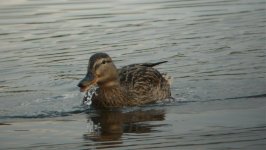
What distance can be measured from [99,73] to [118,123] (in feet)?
4.75

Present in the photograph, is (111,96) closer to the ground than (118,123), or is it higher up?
higher up

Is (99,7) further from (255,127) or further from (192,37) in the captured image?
(255,127)

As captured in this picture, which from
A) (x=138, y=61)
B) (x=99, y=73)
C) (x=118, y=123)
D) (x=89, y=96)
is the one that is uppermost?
(x=99, y=73)

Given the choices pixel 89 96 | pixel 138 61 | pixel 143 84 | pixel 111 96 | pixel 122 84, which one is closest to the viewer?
pixel 111 96

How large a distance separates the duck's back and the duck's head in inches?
14.4

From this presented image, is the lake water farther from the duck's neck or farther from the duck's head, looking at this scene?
the duck's head

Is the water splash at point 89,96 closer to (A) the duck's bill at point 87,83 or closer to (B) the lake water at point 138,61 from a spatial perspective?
(B) the lake water at point 138,61

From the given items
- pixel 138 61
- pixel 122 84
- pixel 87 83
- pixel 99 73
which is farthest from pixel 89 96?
pixel 138 61

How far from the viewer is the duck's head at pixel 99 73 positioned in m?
12.3

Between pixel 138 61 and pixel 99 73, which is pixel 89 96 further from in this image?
pixel 138 61

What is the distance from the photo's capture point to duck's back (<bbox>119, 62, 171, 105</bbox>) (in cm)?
1335

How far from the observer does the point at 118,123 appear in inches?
449

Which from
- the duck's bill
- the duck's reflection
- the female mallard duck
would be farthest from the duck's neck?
the duck's bill

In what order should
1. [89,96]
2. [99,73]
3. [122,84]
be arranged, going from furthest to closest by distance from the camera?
[122,84]
[89,96]
[99,73]
